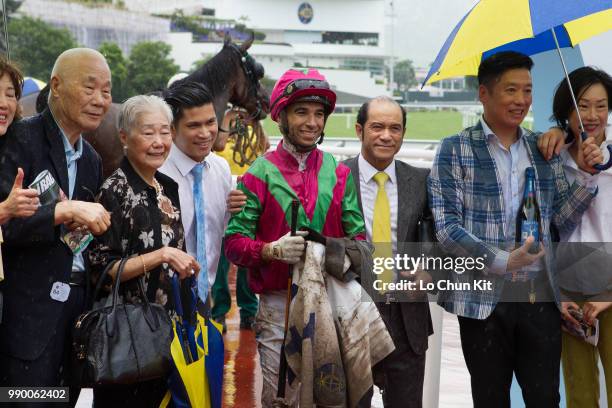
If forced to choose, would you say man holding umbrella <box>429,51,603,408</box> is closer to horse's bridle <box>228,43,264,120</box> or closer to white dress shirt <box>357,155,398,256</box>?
white dress shirt <box>357,155,398,256</box>

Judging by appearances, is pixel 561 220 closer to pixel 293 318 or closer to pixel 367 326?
pixel 367 326

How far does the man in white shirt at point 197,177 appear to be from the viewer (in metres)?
3.73

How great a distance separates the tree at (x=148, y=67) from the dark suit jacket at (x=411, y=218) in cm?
6803

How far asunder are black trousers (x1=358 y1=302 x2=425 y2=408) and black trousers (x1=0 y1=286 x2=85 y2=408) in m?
1.15

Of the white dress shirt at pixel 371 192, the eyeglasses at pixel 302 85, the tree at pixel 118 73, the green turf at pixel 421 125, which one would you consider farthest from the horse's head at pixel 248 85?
the green turf at pixel 421 125

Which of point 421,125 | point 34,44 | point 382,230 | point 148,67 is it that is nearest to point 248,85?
point 382,230

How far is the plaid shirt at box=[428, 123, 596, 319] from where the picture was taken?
3.49 m

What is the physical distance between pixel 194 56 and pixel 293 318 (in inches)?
3876

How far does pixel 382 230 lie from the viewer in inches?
144

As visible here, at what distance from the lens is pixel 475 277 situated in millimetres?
3529

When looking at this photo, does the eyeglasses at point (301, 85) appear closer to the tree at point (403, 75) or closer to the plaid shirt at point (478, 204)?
the plaid shirt at point (478, 204)

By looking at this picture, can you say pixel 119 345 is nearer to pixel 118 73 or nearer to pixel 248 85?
pixel 248 85

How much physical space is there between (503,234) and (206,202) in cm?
122

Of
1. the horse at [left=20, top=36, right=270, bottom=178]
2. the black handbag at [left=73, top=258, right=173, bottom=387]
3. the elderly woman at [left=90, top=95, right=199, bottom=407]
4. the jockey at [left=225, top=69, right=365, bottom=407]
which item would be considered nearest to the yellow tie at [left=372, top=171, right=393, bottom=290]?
the jockey at [left=225, top=69, right=365, bottom=407]
